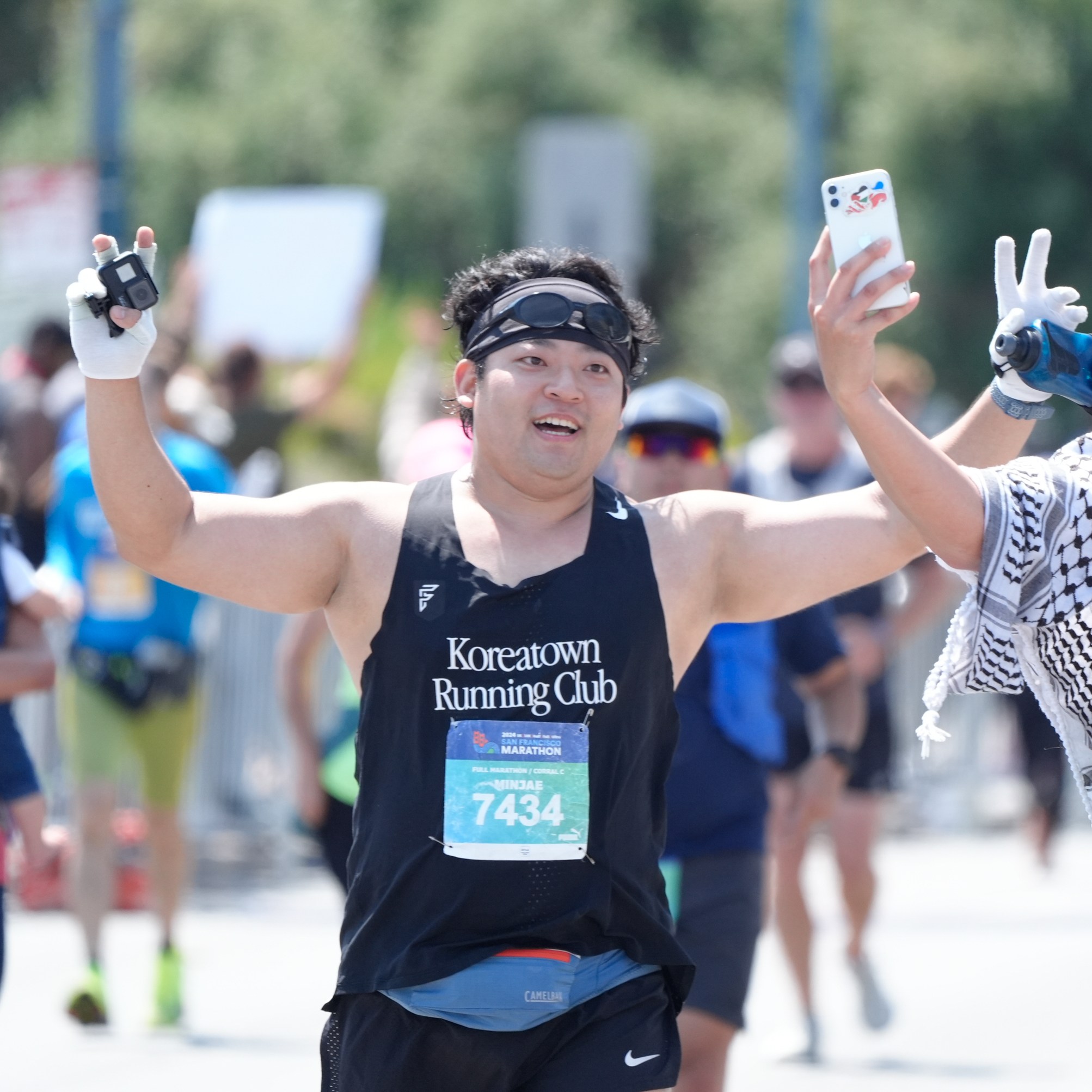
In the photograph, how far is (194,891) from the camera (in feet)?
36.2

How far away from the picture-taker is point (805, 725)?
7070 mm

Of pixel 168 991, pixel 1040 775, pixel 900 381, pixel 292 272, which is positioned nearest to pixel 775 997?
pixel 168 991

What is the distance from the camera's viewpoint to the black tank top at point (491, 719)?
11.6 ft

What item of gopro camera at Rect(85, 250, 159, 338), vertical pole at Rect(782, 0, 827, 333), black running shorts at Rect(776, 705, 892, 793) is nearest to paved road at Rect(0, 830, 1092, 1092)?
black running shorts at Rect(776, 705, 892, 793)

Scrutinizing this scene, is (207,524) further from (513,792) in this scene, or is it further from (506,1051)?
(506,1051)

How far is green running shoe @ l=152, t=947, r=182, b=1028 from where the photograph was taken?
25.4 ft

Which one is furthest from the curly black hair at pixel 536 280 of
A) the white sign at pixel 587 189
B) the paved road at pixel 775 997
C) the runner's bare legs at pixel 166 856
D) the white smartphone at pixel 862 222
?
the white sign at pixel 587 189

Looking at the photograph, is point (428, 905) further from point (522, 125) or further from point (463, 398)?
point (522, 125)

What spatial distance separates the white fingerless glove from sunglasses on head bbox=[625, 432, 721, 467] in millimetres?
2295

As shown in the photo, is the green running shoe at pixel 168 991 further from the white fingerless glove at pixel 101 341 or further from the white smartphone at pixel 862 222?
the white smartphone at pixel 862 222

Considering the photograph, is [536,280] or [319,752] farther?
[319,752]

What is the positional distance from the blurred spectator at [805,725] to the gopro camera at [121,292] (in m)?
3.97

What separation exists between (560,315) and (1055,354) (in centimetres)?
81

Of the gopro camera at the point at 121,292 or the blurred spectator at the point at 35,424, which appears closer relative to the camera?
the gopro camera at the point at 121,292
